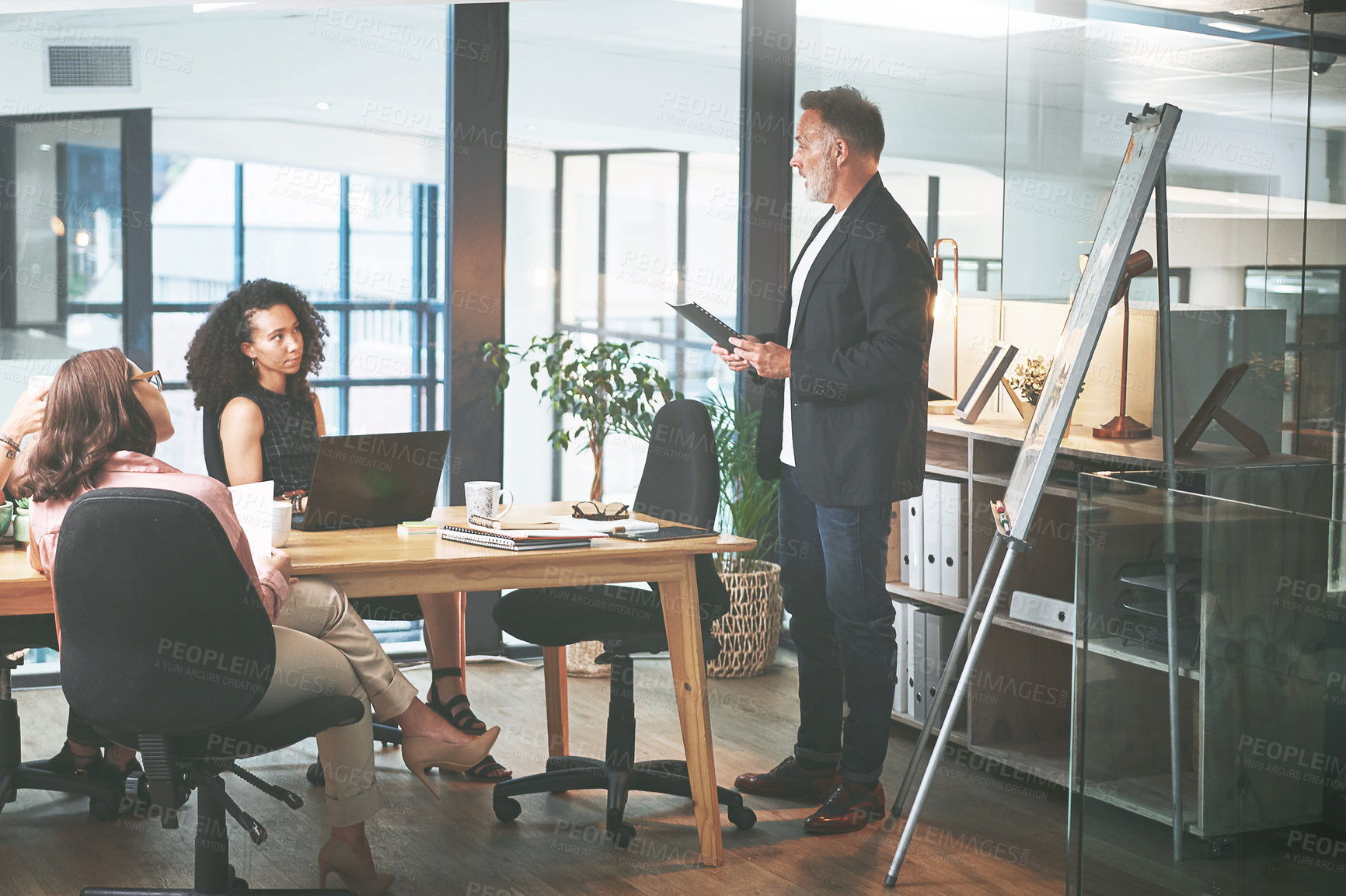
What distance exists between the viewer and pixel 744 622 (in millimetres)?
4898

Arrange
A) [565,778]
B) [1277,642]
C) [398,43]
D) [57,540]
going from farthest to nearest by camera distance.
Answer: [398,43]
[565,778]
[1277,642]
[57,540]

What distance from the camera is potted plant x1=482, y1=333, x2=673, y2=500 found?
15.5 ft

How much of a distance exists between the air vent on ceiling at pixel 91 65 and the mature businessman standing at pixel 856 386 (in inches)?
94.5

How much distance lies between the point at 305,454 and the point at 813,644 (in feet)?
4.95

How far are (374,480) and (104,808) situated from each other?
43.1 inches

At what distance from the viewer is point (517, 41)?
4.90m

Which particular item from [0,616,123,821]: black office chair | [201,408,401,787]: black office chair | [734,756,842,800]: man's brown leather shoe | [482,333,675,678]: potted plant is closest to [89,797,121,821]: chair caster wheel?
[0,616,123,821]: black office chair

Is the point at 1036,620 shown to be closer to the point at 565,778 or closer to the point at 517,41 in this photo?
the point at 565,778

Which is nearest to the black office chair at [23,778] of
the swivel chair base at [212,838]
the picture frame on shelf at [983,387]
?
the swivel chair base at [212,838]

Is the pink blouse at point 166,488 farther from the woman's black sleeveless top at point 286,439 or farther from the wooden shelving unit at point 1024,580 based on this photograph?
the wooden shelving unit at point 1024,580

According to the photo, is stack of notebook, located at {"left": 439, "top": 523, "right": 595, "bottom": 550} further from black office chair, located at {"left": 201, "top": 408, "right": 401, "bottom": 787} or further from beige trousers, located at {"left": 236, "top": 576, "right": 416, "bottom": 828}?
black office chair, located at {"left": 201, "top": 408, "right": 401, "bottom": 787}

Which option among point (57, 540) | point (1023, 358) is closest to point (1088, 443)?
point (1023, 358)

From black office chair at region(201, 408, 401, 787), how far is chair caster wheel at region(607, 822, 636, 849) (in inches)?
27.4

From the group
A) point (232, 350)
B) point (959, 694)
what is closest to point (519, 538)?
point (959, 694)
